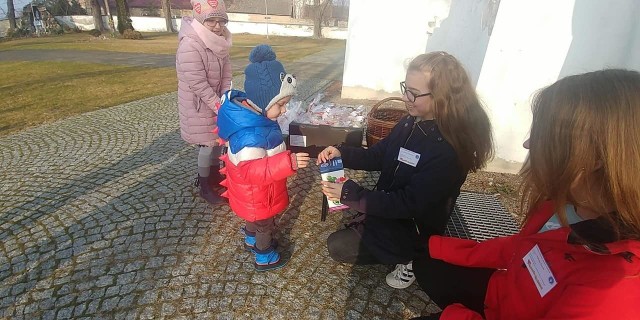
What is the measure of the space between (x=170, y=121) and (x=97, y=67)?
9.00 meters

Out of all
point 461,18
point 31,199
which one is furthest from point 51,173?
point 461,18

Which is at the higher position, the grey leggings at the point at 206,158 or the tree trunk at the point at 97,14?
the tree trunk at the point at 97,14

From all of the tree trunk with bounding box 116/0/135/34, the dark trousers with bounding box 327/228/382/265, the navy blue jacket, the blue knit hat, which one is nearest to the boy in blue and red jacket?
the blue knit hat

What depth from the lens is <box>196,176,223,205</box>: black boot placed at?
366cm

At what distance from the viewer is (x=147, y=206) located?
363cm

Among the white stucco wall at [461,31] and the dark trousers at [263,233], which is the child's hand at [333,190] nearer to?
the dark trousers at [263,233]

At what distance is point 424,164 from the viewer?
6.98 ft

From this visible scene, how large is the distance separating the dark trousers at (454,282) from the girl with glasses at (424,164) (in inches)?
9.4

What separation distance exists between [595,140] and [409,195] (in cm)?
106

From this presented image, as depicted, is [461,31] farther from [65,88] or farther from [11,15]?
[11,15]

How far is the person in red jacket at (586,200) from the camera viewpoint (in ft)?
3.58

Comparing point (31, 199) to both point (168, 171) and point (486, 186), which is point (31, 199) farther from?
point (486, 186)

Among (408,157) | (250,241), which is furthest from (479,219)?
(250,241)

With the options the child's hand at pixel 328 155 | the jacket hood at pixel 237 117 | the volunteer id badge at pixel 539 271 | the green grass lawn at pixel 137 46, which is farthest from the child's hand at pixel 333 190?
the green grass lawn at pixel 137 46
